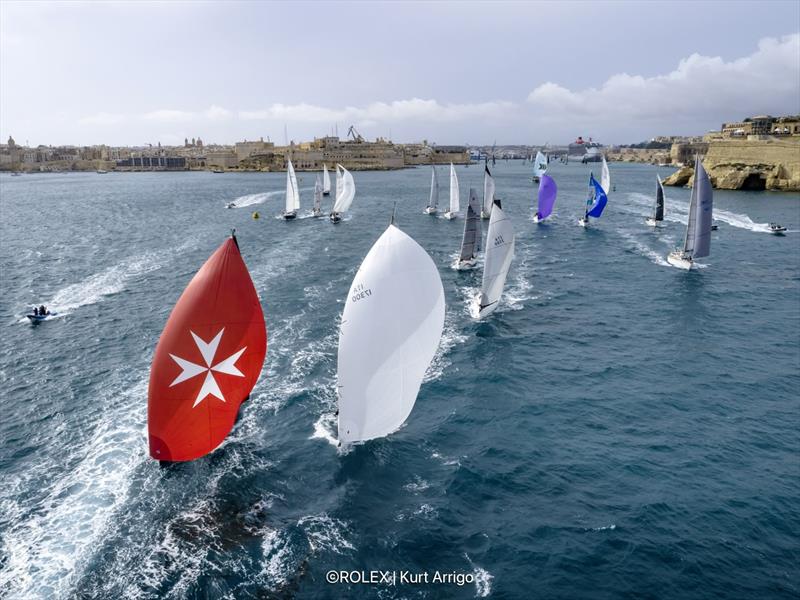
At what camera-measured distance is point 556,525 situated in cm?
1506

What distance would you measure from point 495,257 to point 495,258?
0.07m

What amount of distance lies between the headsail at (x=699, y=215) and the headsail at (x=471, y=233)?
16623 millimetres

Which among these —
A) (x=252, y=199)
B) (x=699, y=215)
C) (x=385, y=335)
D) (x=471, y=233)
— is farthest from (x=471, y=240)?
(x=252, y=199)

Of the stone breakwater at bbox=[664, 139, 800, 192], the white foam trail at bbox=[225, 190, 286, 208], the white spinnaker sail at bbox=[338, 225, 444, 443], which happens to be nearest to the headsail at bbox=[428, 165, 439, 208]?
the white foam trail at bbox=[225, 190, 286, 208]

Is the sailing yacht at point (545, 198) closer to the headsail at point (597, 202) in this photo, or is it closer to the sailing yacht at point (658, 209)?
the headsail at point (597, 202)

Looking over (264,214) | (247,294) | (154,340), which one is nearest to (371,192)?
(264,214)

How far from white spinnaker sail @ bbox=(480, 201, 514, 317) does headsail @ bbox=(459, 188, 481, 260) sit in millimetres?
9454

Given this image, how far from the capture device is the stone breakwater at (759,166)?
96938 millimetres

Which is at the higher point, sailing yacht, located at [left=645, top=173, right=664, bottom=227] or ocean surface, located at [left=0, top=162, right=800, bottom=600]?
sailing yacht, located at [left=645, top=173, right=664, bottom=227]

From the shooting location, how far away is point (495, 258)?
1218 inches

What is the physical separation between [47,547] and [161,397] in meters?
4.66

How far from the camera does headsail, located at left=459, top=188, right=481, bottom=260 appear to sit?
41281 mm

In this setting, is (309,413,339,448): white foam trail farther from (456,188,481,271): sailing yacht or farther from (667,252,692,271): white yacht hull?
(667,252,692,271): white yacht hull

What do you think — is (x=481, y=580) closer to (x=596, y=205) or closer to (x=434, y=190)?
(x=596, y=205)
